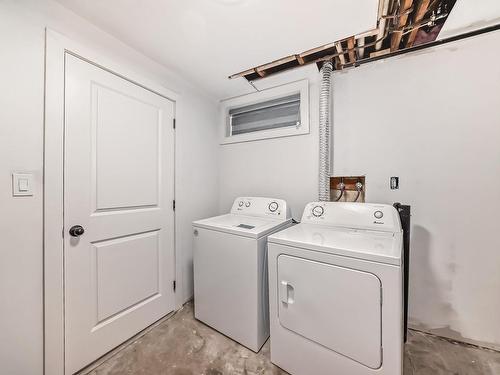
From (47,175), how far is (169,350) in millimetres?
1422

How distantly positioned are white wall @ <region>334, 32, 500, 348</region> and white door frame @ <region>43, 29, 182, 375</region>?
2225 mm

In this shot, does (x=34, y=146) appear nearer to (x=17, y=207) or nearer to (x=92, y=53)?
(x=17, y=207)

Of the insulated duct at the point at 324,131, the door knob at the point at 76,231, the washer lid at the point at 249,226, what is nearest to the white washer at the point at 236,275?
the washer lid at the point at 249,226

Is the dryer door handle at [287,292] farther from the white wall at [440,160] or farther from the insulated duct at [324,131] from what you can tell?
the white wall at [440,160]

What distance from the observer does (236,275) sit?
1.55m

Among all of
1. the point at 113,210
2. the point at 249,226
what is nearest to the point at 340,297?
the point at 249,226

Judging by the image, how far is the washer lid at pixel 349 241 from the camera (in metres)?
1.03

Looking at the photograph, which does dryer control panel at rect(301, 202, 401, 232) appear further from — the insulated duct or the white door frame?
the white door frame

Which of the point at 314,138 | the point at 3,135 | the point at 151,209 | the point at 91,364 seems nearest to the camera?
the point at 3,135

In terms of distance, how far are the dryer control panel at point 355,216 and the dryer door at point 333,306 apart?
53 cm

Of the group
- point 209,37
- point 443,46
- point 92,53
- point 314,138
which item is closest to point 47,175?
point 92,53

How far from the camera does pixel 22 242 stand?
1.10 metres

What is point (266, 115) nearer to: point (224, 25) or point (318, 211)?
point (224, 25)

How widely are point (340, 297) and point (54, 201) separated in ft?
5.65
